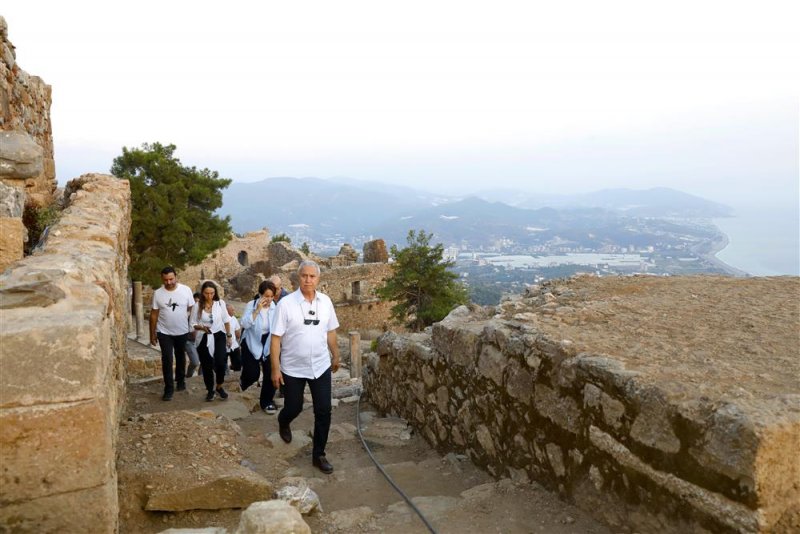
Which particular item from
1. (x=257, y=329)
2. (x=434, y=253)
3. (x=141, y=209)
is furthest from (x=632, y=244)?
(x=257, y=329)

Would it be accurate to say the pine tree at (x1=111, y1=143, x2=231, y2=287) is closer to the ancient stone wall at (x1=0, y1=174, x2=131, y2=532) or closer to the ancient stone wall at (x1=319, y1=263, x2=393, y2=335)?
the ancient stone wall at (x1=319, y1=263, x2=393, y2=335)

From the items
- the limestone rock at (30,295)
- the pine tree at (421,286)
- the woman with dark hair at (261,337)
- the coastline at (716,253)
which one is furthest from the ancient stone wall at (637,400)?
the coastline at (716,253)

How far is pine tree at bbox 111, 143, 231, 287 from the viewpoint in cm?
1972

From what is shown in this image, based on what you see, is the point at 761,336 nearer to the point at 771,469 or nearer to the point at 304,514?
the point at 771,469

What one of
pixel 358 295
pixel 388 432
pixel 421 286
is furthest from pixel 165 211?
pixel 388 432

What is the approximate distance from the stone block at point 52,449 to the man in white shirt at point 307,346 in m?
2.46

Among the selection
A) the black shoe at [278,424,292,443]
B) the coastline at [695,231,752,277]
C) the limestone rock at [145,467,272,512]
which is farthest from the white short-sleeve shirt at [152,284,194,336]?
the coastline at [695,231,752,277]

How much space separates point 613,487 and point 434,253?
21.3 meters

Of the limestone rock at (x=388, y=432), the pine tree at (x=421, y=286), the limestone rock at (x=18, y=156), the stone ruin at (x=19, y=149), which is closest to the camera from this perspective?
the stone ruin at (x=19, y=149)

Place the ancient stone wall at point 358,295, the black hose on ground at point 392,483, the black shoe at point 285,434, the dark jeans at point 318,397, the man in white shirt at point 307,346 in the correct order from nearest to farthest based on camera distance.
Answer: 1. the black hose on ground at point 392,483
2. the man in white shirt at point 307,346
3. the dark jeans at point 318,397
4. the black shoe at point 285,434
5. the ancient stone wall at point 358,295

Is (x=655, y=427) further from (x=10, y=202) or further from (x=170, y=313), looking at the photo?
(x=170, y=313)

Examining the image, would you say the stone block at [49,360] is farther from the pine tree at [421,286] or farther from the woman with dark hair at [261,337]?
the pine tree at [421,286]

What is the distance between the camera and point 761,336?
4.29 m

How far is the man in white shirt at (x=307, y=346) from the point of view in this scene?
496cm
